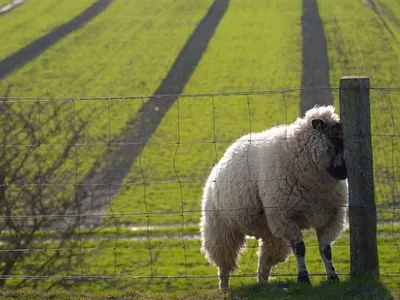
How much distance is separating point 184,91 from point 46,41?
51.6ft

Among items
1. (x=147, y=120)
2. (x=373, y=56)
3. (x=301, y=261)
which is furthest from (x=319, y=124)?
(x=373, y=56)

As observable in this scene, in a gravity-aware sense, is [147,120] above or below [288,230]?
below

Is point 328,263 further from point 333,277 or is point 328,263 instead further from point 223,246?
point 223,246

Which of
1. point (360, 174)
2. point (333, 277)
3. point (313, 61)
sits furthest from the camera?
point (313, 61)

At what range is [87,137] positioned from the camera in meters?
32.3

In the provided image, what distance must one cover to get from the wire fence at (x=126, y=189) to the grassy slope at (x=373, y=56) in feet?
0.55

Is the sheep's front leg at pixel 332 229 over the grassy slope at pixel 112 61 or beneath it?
over

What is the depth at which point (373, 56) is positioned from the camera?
1859 inches

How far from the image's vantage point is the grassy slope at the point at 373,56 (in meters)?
29.2

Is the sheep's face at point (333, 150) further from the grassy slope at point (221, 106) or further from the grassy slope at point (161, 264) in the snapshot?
the grassy slope at point (221, 106)

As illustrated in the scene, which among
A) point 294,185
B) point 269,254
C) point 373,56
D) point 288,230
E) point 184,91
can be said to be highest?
point 294,185

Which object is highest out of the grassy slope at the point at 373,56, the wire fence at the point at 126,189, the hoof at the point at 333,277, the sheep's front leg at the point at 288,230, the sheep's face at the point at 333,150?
the sheep's face at the point at 333,150

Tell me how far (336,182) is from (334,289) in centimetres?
147

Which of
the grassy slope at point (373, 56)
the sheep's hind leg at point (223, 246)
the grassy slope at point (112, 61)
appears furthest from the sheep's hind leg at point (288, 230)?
the grassy slope at point (112, 61)
